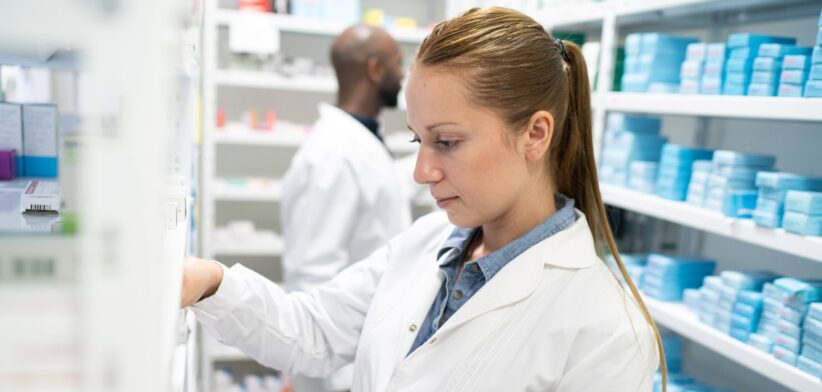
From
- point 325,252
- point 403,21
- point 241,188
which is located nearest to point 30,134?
point 325,252

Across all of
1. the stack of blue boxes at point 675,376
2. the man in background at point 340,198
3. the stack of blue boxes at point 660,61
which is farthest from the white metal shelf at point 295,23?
the stack of blue boxes at point 675,376

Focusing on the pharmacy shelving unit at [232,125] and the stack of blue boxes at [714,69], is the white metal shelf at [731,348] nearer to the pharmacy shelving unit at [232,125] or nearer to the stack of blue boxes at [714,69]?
the stack of blue boxes at [714,69]

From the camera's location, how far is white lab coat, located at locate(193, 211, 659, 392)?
1118 mm

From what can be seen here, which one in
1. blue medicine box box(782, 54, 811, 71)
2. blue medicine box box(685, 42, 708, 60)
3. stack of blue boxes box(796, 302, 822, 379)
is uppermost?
blue medicine box box(685, 42, 708, 60)

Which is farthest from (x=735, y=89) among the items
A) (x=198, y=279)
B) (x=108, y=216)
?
(x=108, y=216)

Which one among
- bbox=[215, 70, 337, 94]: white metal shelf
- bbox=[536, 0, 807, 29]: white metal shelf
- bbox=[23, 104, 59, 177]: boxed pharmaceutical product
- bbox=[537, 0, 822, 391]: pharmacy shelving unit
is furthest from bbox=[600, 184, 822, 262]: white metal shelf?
bbox=[23, 104, 59, 177]: boxed pharmaceutical product

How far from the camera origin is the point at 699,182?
217cm

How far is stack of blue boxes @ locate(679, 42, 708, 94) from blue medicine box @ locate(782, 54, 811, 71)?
350mm

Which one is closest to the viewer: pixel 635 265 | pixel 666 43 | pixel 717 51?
pixel 717 51

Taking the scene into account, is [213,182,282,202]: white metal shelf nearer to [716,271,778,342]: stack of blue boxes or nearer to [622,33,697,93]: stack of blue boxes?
[622,33,697,93]: stack of blue boxes

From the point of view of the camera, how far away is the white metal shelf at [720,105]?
170cm

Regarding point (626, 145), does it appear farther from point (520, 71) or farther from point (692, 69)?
point (520, 71)

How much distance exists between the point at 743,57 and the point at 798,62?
192 mm

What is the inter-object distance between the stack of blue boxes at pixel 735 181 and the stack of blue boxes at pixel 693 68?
0.26 m
